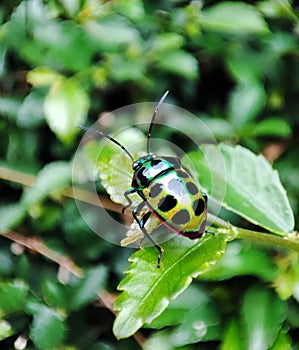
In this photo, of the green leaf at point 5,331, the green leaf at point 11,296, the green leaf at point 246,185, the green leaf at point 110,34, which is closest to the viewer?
the green leaf at point 246,185

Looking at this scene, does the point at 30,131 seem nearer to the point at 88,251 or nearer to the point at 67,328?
the point at 88,251

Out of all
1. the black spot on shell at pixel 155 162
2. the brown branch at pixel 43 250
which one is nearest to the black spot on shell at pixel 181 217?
the black spot on shell at pixel 155 162

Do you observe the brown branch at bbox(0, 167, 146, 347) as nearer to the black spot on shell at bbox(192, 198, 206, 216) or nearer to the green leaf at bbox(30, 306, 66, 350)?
the green leaf at bbox(30, 306, 66, 350)

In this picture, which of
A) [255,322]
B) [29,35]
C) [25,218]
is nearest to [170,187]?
[255,322]

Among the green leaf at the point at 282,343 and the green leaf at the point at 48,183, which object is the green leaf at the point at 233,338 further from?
the green leaf at the point at 48,183

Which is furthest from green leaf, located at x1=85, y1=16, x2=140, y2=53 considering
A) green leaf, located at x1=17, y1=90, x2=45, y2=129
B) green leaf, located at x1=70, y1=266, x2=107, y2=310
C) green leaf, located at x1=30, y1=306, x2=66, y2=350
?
green leaf, located at x1=30, y1=306, x2=66, y2=350
